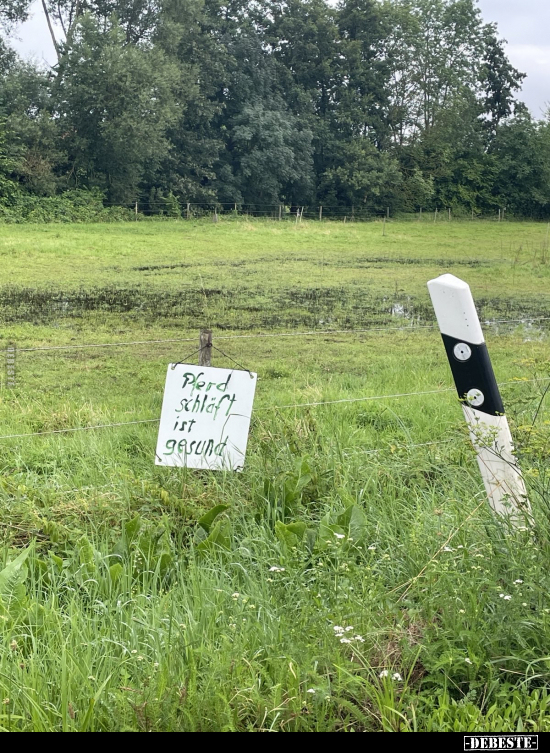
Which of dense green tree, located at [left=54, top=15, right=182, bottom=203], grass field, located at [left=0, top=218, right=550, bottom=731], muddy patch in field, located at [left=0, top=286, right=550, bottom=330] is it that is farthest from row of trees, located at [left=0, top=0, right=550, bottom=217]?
grass field, located at [left=0, top=218, right=550, bottom=731]

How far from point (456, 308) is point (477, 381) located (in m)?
0.23

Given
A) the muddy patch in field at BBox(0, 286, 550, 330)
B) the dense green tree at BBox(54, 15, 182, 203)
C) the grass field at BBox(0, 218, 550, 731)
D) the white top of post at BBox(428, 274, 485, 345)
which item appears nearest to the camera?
the grass field at BBox(0, 218, 550, 731)

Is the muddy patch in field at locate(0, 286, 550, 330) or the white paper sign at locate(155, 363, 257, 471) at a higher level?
the white paper sign at locate(155, 363, 257, 471)

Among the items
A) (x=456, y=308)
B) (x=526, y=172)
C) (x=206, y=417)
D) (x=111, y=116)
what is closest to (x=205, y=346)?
(x=206, y=417)

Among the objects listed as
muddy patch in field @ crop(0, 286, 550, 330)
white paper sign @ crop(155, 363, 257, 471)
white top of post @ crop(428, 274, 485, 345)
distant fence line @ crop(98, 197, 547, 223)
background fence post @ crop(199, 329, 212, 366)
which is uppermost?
distant fence line @ crop(98, 197, 547, 223)

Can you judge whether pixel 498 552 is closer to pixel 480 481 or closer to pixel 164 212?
pixel 480 481

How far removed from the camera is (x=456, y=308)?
240 cm

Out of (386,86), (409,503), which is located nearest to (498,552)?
(409,503)

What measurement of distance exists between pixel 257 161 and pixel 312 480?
106ft

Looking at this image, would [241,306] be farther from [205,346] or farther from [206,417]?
Result: [206,417]

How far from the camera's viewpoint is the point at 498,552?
2107 mm

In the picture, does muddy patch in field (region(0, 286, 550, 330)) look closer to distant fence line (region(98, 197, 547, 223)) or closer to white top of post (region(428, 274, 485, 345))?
white top of post (region(428, 274, 485, 345))

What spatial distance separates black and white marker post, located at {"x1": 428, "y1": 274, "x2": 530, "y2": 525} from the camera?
239 cm

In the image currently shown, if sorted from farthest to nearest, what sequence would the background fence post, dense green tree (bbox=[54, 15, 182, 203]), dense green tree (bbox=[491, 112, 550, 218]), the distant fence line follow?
1. dense green tree (bbox=[491, 112, 550, 218])
2. the distant fence line
3. dense green tree (bbox=[54, 15, 182, 203])
4. the background fence post
